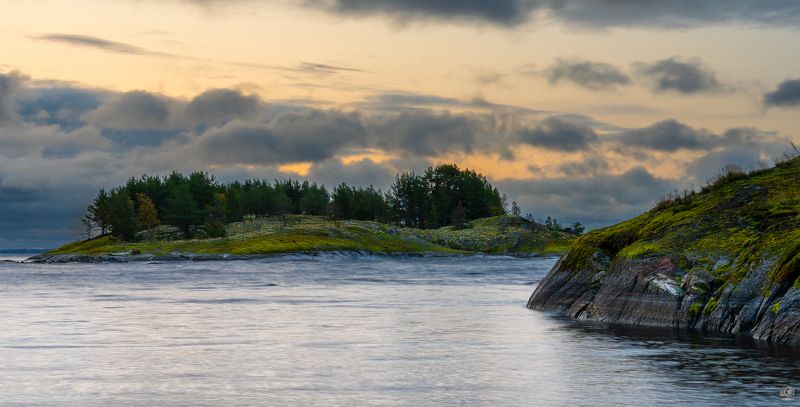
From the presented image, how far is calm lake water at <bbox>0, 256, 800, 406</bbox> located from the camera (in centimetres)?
2275

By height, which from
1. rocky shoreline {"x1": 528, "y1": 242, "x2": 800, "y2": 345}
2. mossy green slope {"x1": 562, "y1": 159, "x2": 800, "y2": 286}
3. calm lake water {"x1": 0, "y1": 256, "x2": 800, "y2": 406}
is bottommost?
calm lake water {"x1": 0, "y1": 256, "x2": 800, "y2": 406}

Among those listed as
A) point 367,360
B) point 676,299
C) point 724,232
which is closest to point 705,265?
point 676,299

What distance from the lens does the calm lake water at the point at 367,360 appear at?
22750 mm

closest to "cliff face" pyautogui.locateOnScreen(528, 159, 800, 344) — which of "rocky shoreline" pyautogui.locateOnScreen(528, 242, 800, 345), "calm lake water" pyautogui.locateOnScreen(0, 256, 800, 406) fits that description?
"rocky shoreline" pyautogui.locateOnScreen(528, 242, 800, 345)

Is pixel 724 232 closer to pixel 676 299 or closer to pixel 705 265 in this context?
pixel 705 265

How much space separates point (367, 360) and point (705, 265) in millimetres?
16693

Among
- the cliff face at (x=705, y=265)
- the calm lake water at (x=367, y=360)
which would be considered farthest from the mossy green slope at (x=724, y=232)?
the calm lake water at (x=367, y=360)

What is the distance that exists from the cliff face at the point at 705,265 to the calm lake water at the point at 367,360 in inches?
68.8

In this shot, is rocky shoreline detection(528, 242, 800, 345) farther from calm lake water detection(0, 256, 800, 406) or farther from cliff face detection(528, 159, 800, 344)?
calm lake water detection(0, 256, 800, 406)

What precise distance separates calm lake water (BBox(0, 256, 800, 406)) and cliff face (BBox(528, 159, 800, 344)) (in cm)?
175

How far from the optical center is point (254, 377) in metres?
26.2

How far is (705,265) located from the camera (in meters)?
37.5

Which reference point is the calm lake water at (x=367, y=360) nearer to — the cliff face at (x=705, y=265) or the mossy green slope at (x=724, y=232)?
the cliff face at (x=705, y=265)

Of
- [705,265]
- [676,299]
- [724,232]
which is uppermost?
[724,232]
